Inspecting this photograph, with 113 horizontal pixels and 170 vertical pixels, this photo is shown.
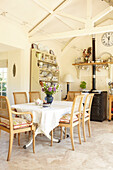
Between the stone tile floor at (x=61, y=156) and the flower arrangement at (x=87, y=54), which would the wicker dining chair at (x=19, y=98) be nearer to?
the stone tile floor at (x=61, y=156)

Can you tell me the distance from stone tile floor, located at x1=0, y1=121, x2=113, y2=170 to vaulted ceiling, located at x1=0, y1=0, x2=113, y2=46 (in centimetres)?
280

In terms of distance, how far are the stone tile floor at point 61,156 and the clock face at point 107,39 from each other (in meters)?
3.71

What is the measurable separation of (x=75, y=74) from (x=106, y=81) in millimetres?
1233

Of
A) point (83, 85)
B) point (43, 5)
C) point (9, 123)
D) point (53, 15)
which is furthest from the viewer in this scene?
point (83, 85)

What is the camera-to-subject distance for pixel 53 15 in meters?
5.13

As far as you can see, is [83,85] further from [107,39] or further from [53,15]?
[53,15]

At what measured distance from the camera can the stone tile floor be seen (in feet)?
7.90

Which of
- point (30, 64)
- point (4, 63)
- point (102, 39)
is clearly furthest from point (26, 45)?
point (102, 39)

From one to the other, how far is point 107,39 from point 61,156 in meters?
4.74

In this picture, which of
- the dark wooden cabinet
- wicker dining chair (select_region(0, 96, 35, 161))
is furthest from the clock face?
wicker dining chair (select_region(0, 96, 35, 161))

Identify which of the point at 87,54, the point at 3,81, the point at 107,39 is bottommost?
the point at 3,81

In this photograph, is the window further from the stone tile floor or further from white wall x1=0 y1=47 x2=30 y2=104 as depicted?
the stone tile floor

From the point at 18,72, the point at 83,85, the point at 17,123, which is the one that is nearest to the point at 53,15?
the point at 18,72

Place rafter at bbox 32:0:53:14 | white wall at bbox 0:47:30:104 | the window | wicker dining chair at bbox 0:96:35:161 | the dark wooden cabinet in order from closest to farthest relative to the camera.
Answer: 1. wicker dining chair at bbox 0:96:35:161
2. rafter at bbox 32:0:53:14
3. white wall at bbox 0:47:30:104
4. the dark wooden cabinet
5. the window
